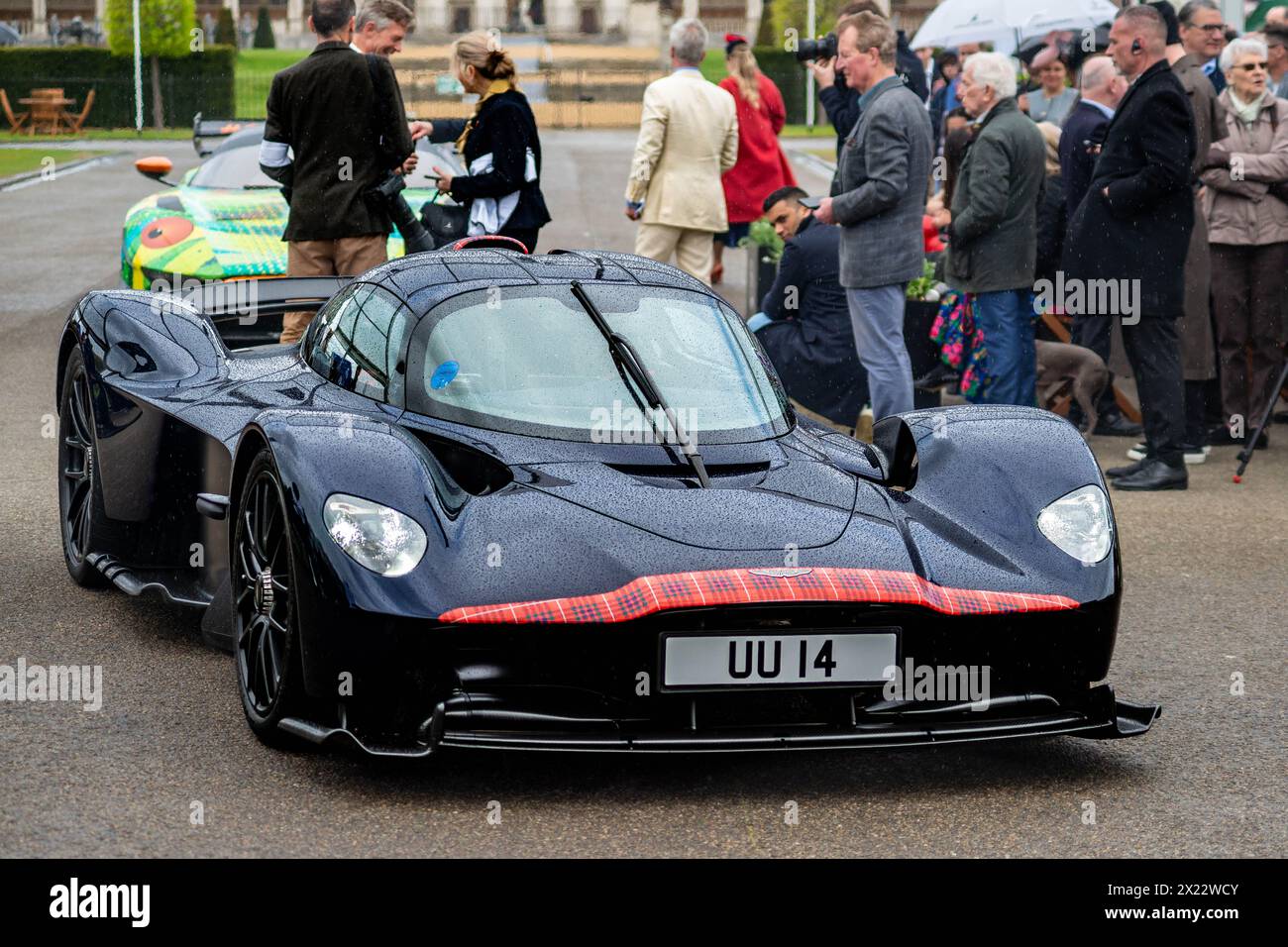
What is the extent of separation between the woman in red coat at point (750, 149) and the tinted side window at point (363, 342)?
24.9 ft

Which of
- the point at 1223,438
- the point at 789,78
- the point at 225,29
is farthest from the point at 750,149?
Answer: the point at 225,29

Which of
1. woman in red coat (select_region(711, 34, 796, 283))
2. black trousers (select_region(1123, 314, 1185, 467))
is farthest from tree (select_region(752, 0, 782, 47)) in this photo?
black trousers (select_region(1123, 314, 1185, 467))

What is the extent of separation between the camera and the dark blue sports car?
162 inches

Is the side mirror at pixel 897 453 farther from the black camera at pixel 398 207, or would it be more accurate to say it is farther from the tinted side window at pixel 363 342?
the black camera at pixel 398 207

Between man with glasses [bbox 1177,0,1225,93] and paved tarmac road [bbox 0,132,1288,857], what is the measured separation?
4.71 m

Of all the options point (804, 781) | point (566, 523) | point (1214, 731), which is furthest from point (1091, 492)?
point (566, 523)

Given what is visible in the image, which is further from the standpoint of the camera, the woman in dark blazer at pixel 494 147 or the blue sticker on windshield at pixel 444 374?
the woman in dark blazer at pixel 494 147

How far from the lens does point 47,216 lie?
20906mm

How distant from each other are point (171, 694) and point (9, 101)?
4514 centimetres

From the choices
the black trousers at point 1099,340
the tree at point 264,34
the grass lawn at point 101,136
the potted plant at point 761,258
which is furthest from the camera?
the tree at point 264,34

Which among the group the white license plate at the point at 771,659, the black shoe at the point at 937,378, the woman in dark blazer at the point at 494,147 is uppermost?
the woman in dark blazer at the point at 494,147

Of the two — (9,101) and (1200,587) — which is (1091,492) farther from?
(9,101)

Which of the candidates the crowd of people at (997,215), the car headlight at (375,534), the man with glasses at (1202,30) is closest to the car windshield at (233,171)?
the crowd of people at (997,215)

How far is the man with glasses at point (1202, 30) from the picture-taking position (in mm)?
9984
